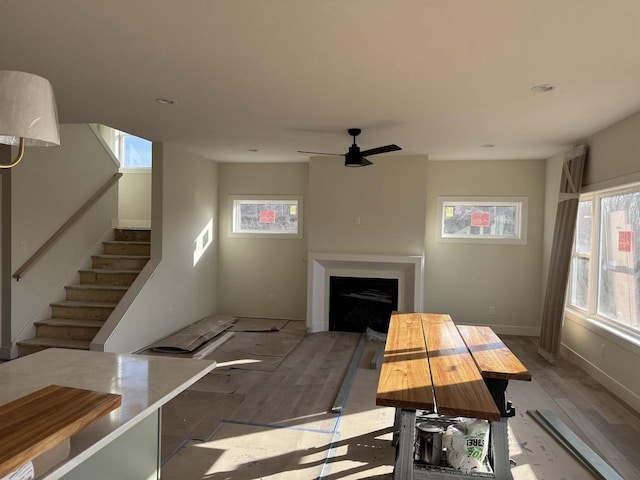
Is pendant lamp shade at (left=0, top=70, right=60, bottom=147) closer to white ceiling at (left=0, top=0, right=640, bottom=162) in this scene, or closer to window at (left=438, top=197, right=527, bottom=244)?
white ceiling at (left=0, top=0, right=640, bottom=162)

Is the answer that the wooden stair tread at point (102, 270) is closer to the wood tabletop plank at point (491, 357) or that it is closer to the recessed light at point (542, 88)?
the wood tabletop plank at point (491, 357)

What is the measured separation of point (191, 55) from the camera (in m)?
2.66

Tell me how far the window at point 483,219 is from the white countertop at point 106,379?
5258 millimetres

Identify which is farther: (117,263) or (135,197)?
(135,197)

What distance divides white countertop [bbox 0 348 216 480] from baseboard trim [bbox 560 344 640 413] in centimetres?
370

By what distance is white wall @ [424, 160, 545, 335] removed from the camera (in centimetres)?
618

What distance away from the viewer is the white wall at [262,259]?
6.93 meters

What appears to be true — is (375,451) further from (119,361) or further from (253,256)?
(253,256)

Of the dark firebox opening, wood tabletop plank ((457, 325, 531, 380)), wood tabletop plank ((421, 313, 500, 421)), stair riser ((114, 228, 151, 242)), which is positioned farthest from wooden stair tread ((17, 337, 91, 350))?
wood tabletop plank ((457, 325, 531, 380))

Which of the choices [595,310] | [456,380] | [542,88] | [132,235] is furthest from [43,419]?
[132,235]

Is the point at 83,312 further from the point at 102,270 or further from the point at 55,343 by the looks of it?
the point at 102,270

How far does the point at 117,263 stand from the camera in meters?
5.75

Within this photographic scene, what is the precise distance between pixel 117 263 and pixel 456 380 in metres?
5.00

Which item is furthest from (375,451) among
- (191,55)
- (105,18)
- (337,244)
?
(337,244)
